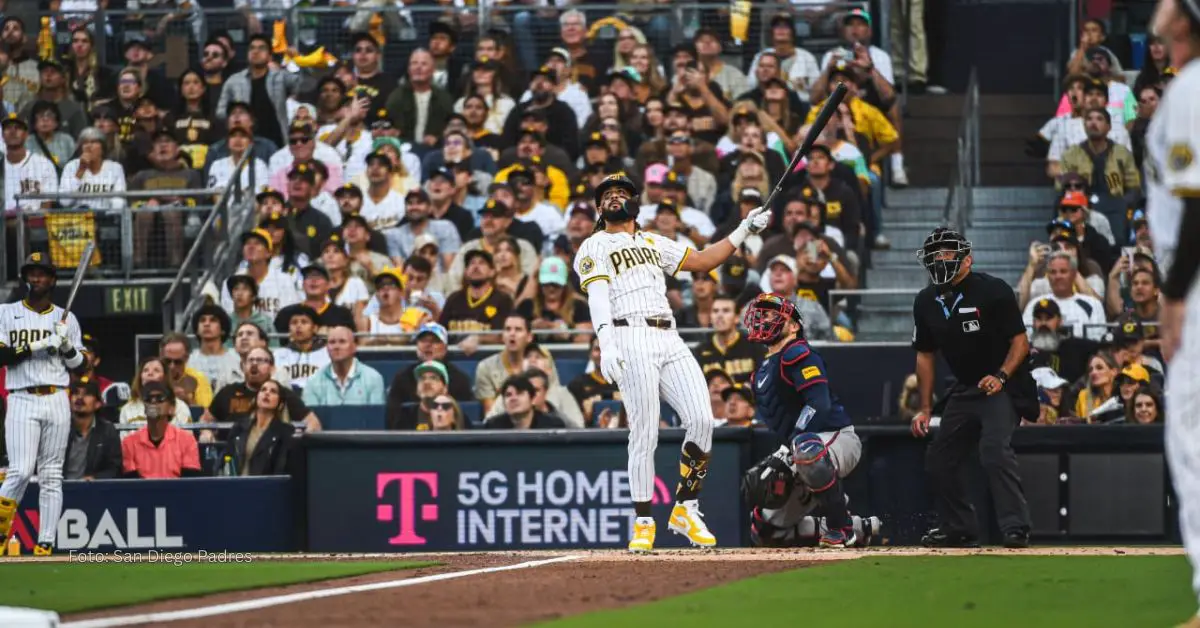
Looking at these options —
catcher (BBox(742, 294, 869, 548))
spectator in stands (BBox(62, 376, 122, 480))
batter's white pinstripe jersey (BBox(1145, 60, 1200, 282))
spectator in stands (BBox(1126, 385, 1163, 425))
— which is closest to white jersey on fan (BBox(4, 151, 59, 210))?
spectator in stands (BBox(62, 376, 122, 480))

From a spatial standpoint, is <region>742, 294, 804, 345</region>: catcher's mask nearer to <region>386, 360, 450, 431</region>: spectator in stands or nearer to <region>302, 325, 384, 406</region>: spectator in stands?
<region>386, 360, 450, 431</region>: spectator in stands

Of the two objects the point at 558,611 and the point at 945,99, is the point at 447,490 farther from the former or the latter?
the point at 945,99

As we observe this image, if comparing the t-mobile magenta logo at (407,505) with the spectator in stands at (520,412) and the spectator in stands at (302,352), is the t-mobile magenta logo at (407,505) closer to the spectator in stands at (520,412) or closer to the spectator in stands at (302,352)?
the spectator in stands at (520,412)

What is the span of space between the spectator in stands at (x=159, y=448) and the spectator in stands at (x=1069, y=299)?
6818 mm

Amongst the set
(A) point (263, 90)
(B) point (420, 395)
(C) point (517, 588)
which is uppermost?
(A) point (263, 90)

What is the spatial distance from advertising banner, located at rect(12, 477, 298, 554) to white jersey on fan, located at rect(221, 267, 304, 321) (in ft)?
12.2

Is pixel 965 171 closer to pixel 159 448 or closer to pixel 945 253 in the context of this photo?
pixel 945 253

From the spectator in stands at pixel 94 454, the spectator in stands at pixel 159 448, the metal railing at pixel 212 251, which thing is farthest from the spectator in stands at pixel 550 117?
the spectator in stands at pixel 94 454

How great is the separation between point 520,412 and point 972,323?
408cm

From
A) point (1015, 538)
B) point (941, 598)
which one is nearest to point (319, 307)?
point (1015, 538)

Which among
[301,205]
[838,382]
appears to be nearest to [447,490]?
[838,382]

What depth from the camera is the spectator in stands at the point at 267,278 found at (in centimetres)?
1667

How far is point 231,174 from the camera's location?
707 inches

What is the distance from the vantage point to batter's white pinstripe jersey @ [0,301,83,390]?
42.2 feet
